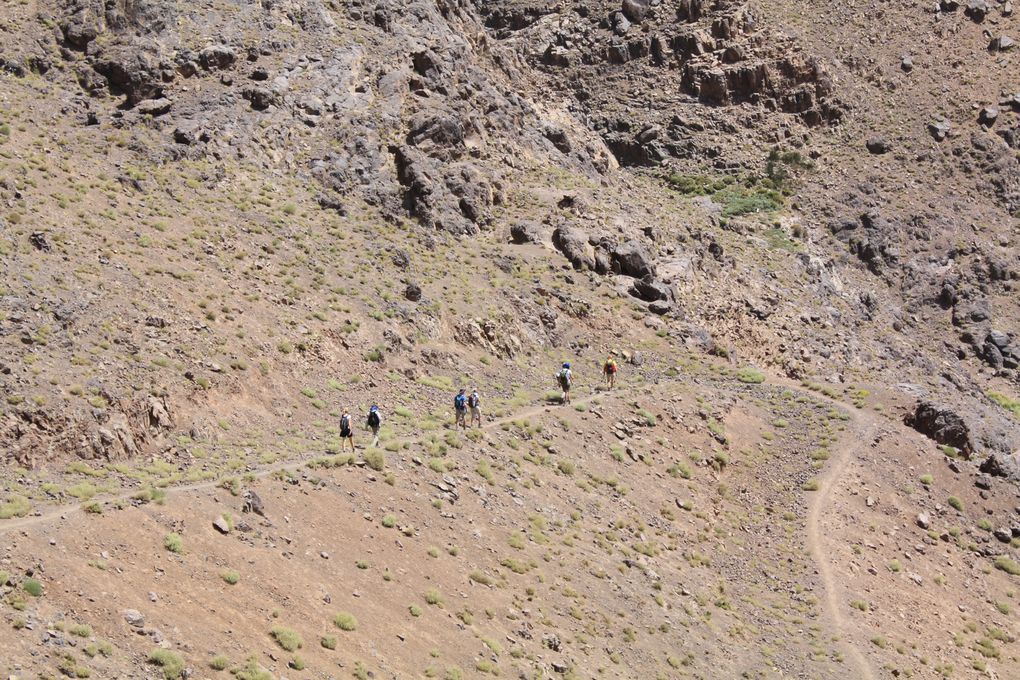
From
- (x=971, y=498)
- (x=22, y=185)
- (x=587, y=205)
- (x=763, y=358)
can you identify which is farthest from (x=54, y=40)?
(x=971, y=498)

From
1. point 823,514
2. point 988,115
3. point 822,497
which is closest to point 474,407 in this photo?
point 823,514

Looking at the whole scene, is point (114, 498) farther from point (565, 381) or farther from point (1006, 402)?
point (1006, 402)

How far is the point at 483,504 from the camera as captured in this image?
Result: 28.5 m

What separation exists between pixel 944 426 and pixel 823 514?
33.4 ft

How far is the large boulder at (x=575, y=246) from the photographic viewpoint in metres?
50.3

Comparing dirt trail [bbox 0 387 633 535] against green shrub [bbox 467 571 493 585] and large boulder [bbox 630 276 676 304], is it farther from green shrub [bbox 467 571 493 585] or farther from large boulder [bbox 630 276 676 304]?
large boulder [bbox 630 276 676 304]

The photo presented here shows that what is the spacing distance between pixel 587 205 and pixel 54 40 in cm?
2932

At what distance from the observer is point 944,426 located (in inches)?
1678

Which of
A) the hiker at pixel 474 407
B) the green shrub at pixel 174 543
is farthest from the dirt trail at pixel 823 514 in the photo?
the green shrub at pixel 174 543

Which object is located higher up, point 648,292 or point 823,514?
point 648,292

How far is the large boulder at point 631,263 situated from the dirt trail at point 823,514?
11829 mm

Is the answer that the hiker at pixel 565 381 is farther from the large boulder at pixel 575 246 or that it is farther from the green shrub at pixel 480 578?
the green shrub at pixel 480 578

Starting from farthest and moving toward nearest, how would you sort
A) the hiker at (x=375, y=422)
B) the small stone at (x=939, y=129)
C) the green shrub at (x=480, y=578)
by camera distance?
the small stone at (x=939, y=129) → the hiker at (x=375, y=422) → the green shrub at (x=480, y=578)

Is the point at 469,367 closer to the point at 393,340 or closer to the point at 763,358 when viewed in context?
the point at 393,340
